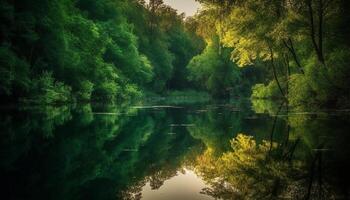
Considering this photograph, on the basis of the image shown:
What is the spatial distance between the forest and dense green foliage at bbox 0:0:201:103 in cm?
9

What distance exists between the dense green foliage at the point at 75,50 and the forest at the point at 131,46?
9 cm

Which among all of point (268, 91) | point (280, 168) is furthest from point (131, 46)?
point (280, 168)

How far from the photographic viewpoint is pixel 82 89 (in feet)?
142

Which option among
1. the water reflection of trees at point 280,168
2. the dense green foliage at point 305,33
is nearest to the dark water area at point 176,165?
the water reflection of trees at point 280,168

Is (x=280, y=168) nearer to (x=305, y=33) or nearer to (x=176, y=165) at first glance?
(x=176, y=165)

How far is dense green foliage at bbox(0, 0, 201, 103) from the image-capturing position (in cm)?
3253

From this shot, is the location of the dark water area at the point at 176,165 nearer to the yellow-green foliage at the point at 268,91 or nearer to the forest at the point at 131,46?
the forest at the point at 131,46

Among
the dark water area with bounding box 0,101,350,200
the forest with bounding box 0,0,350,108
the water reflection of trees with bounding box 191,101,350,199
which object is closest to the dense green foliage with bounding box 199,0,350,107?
the forest with bounding box 0,0,350,108

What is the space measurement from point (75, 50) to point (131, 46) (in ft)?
54.1

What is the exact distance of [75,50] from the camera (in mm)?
45125

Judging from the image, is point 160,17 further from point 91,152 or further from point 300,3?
point 91,152

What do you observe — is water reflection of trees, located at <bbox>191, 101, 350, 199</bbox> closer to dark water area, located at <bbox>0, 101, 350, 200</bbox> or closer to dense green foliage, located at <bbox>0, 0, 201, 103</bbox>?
dark water area, located at <bbox>0, 101, 350, 200</bbox>

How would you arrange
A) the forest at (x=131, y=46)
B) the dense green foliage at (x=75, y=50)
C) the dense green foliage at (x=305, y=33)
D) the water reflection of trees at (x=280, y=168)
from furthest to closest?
the dense green foliage at (x=75, y=50)
the forest at (x=131, y=46)
the dense green foliage at (x=305, y=33)
the water reflection of trees at (x=280, y=168)

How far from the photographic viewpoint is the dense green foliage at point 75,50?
3253cm
